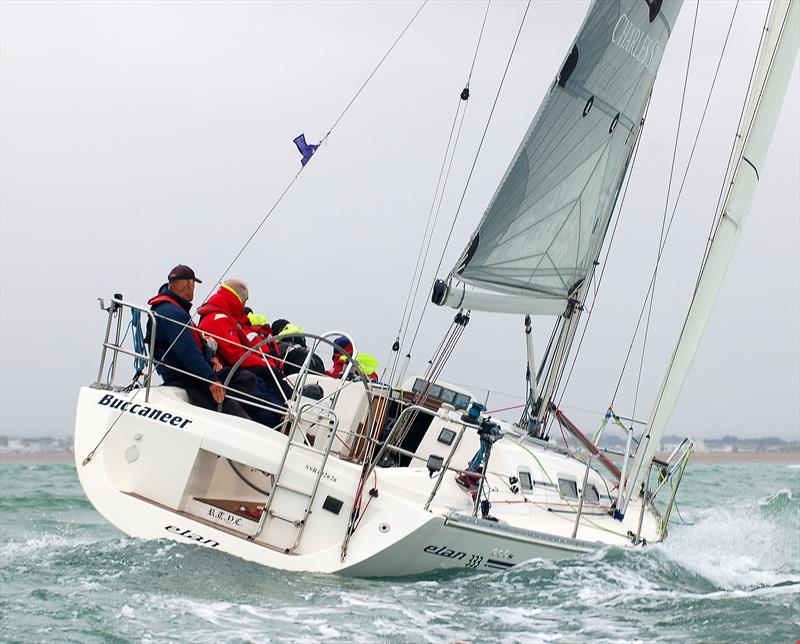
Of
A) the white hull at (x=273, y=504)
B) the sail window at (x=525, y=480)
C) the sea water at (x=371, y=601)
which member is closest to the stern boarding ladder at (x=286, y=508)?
the white hull at (x=273, y=504)

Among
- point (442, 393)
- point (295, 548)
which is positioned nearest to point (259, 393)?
point (295, 548)

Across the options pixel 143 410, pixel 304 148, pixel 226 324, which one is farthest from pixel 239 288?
pixel 304 148

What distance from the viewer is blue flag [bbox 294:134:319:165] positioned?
33.9 ft

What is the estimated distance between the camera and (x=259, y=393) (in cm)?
793

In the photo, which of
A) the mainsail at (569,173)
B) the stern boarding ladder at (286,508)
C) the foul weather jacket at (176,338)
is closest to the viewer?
the stern boarding ladder at (286,508)

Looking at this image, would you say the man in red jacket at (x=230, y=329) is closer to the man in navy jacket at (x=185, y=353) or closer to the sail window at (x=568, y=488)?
the man in navy jacket at (x=185, y=353)

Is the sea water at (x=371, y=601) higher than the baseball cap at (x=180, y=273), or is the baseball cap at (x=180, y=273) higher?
the baseball cap at (x=180, y=273)

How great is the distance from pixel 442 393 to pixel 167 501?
325 centimetres

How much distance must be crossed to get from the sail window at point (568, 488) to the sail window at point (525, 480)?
0.28m

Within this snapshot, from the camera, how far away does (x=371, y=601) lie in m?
6.05

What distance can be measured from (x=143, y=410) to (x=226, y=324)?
111cm

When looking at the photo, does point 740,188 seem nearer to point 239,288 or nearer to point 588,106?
point 588,106

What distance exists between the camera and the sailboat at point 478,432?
6.80m

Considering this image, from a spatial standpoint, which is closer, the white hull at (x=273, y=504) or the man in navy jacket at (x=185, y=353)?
the white hull at (x=273, y=504)
